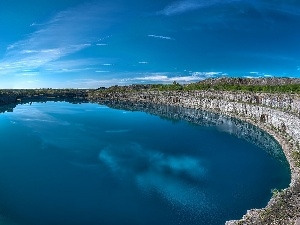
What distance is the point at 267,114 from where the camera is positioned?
6588cm

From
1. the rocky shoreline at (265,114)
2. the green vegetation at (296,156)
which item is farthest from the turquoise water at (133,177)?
the rocky shoreline at (265,114)

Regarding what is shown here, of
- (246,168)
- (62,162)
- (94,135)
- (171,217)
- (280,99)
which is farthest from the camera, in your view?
(280,99)

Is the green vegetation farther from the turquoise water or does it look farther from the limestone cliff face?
the turquoise water

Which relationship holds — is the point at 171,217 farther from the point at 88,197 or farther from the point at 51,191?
the point at 51,191

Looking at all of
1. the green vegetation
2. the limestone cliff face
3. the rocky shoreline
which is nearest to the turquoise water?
the green vegetation

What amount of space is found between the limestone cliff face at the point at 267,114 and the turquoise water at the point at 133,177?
2.59 metres

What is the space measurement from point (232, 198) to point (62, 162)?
2211cm

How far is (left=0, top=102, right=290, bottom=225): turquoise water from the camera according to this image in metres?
27.6

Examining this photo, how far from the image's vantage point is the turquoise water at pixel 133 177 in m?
27.6

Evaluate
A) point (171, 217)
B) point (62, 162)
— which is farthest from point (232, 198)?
point (62, 162)

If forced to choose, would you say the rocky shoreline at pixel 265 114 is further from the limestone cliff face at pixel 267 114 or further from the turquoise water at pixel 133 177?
the turquoise water at pixel 133 177

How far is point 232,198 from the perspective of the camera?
1199 inches

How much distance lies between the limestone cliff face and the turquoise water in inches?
102

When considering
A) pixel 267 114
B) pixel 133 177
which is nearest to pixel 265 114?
pixel 267 114
